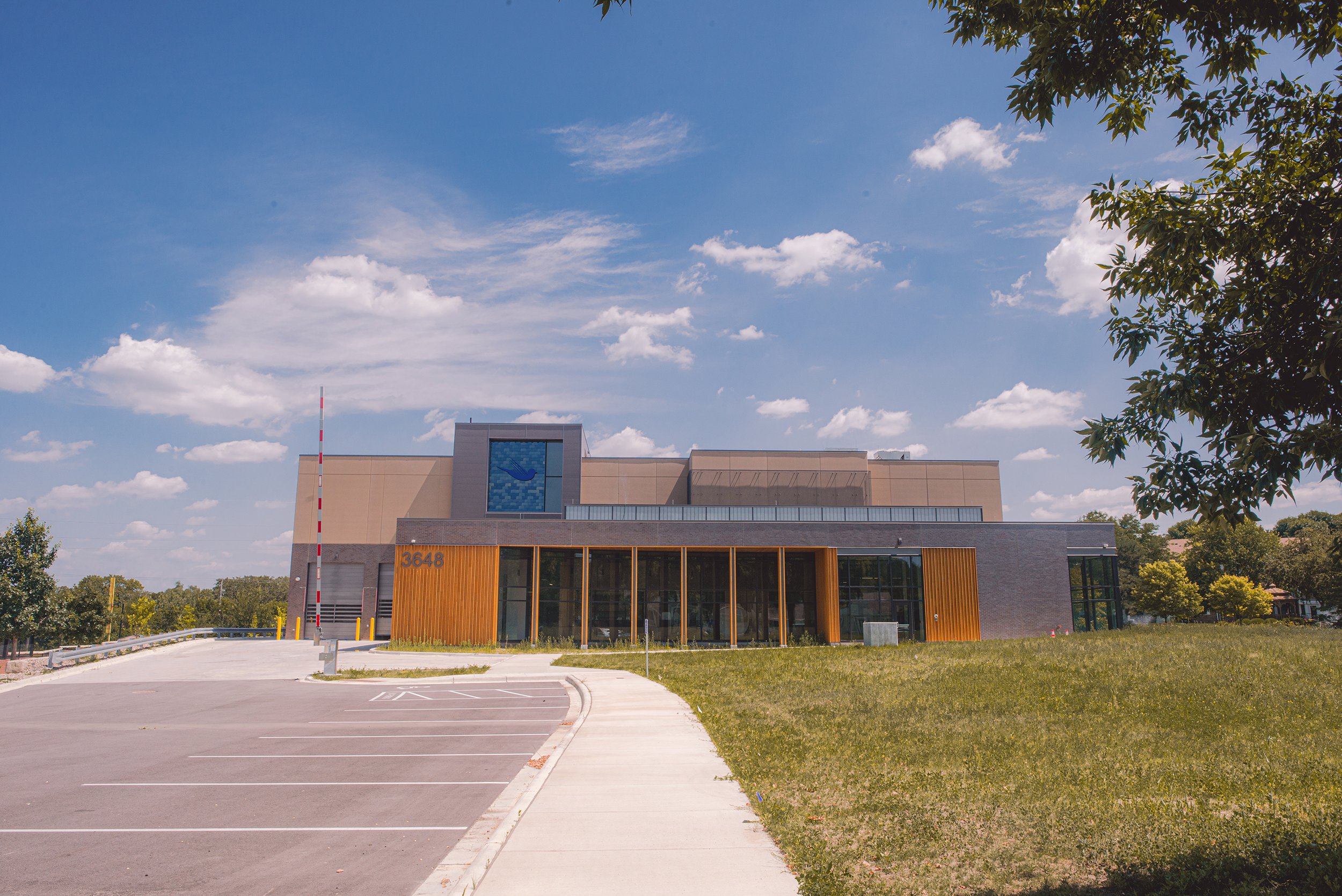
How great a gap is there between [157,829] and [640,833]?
5.03 m

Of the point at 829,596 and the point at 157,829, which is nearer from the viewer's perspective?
the point at 157,829

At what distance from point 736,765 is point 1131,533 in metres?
120

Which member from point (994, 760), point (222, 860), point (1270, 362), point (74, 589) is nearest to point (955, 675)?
point (994, 760)

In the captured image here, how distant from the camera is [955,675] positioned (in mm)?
18594

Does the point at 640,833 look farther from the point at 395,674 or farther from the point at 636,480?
the point at 636,480

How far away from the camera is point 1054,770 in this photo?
31.8 feet

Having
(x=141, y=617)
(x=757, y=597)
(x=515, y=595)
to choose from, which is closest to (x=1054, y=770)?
(x=757, y=597)

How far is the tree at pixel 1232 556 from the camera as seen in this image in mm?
83562

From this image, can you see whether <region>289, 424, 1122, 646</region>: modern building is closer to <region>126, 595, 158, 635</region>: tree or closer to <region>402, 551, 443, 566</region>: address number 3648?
<region>402, 551, 443, 566</region>: address number 3648

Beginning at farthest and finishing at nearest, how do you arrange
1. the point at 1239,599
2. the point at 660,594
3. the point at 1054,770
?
the point at 1239,599 → the point at 660,594 → the point at 1054,770

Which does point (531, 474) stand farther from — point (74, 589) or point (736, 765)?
point (736, 765)

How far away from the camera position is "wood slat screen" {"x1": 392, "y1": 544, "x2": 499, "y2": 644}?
39406mm

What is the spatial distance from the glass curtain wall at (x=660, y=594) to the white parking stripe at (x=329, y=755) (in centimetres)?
2883

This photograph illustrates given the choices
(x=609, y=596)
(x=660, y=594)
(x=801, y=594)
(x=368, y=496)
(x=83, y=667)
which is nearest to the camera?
(x=83, y=667)
